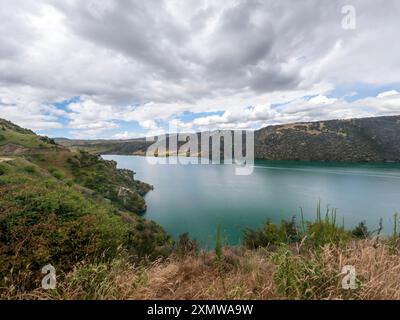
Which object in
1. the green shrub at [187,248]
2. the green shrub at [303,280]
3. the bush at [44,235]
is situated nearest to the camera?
the green shrub at [303,280]

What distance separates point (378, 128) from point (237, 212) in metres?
117

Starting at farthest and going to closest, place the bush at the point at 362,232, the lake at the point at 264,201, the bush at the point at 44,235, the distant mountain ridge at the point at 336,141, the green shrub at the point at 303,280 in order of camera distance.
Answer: the distant mountain ridge at the point at 336,141 < the lake at the point at 264,201 < the bush at the point at 362,232 < the bush at the point at 44,235 < the green shrub at the point at 303,280

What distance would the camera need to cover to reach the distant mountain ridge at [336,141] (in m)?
104

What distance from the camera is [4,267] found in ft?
9.77

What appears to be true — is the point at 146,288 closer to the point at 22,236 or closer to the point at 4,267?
the point at 4,267

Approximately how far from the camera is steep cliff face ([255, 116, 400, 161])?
342 feet

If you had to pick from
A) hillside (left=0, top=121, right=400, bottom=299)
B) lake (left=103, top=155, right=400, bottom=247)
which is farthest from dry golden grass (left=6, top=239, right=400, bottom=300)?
lake (left=103, top=155, right=400, bottom=247)

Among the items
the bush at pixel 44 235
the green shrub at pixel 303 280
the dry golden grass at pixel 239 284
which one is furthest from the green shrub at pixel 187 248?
the green shrub at pixel 303 280

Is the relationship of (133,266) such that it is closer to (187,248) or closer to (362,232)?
(187,248)

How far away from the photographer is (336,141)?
4535 inches

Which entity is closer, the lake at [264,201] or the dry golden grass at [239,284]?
the dry golden grass at [239,284]

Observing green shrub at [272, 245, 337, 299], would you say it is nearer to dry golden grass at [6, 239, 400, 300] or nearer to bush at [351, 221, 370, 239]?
dry golden grass at [6, 239, 400, 300]

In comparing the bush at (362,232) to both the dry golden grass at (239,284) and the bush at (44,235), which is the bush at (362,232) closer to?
the dry golden grass at (239,284)

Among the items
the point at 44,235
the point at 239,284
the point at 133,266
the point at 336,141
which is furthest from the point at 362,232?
the point at 336,141
